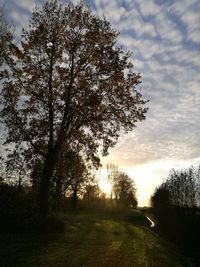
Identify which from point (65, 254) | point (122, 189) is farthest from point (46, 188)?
point (122, 189)

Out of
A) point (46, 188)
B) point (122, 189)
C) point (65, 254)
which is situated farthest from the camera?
point (122, 189)

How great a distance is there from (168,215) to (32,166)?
21.6m

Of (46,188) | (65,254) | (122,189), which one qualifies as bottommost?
(65,254)

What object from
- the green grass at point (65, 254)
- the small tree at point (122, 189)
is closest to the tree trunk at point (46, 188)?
the green grass at point (65, 254)

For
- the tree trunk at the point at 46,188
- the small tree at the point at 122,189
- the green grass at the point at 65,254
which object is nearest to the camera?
the green grass at the point at 65,254

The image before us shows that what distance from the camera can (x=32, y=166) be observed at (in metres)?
32.5

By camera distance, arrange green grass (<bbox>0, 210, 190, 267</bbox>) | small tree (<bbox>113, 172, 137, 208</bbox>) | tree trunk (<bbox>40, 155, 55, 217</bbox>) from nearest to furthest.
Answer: green grass (<bbox>0, 210, 190, 267</bbox>) < tree trunk (<bbox>40, 155, 55, 217</bbox>) < small tree (<bbox>113, 172, 137, 208</bbox>)

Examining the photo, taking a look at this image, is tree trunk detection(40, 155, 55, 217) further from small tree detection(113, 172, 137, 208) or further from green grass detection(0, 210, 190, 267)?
small tree detection(113, 172, 137, 208)

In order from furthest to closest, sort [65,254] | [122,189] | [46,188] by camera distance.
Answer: [122,189]
[46,188]
[65,254]

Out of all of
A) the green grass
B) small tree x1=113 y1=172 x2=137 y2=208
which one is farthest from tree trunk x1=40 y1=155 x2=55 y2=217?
small tree x1=113 y1=172 x2=137 y2=208

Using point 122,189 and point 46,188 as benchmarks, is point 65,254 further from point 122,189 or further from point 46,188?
point 122,189

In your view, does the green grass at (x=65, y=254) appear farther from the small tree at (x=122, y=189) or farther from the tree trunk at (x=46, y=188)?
the small tree at (x=122, y=189)

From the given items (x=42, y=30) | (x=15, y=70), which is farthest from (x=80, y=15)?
(x=15, y=70)

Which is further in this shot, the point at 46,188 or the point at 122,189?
the point at 122,189
